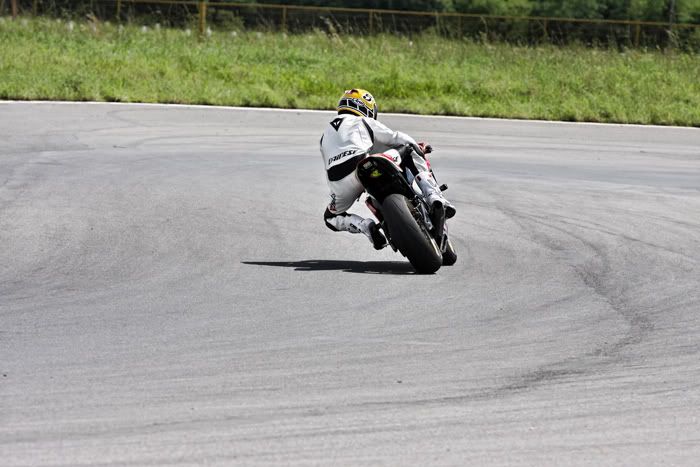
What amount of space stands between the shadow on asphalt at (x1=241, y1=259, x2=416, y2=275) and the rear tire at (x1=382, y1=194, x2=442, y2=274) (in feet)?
0.76

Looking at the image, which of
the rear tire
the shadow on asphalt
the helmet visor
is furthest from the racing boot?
the helmet visor

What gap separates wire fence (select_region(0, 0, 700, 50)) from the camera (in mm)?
37125

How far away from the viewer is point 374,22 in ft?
126

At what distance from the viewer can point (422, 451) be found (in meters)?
4.77

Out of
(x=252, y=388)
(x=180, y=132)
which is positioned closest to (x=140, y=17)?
(x=180, y=132)

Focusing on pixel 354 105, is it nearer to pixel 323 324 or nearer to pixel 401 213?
pixel 401 213

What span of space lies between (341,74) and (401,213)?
1752cm

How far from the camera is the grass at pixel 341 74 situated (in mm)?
22375

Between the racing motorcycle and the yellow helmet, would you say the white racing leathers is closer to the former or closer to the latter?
the yellow helmet

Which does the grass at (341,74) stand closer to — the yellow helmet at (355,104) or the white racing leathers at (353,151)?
the yellow helmet at (355,104)

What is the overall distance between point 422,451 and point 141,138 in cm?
1354

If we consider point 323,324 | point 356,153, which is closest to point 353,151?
point 356,153

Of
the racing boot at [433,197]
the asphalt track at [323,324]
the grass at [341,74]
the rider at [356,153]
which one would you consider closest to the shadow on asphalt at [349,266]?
the asphalt track at [323,324]

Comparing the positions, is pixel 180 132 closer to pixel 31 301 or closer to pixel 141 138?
pixel 141 138
